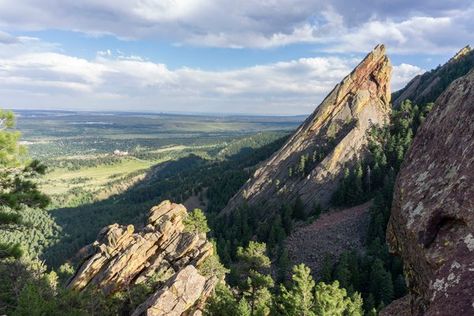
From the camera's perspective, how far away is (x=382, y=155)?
362ft

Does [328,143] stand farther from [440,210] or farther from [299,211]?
[440,210]

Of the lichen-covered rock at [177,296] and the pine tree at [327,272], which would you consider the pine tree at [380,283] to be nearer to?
the pine tree at [327,272]

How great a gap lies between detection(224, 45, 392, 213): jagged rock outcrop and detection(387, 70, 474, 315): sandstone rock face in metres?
95.1

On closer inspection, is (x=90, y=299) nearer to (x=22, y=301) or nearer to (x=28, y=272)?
(x=22, y=301)

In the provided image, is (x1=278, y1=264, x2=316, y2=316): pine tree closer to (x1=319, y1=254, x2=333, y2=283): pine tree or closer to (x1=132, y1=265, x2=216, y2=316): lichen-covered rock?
(x1=132, y1=265, x2=216, y2=316): lichen-covered rock

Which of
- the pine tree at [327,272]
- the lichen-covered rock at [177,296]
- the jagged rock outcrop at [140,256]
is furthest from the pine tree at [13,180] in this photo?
the pine tree at [327,272]

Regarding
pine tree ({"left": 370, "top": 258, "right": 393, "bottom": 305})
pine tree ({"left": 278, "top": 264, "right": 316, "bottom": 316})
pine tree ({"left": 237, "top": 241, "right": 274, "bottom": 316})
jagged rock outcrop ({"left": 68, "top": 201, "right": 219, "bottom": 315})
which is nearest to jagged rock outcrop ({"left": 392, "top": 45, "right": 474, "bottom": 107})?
pine tree ({"left": 370, "top": 258, "right": 393, "bottom": 305})

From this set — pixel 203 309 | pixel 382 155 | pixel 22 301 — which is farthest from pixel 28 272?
pixel 382 155

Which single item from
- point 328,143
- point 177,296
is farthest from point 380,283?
point 328,143

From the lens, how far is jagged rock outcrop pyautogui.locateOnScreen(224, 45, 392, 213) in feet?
364

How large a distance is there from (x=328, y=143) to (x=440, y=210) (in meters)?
112

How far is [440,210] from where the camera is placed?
10.1m

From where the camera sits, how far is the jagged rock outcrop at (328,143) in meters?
111

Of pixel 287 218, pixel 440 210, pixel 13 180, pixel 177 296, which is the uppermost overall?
pixel 440 210
